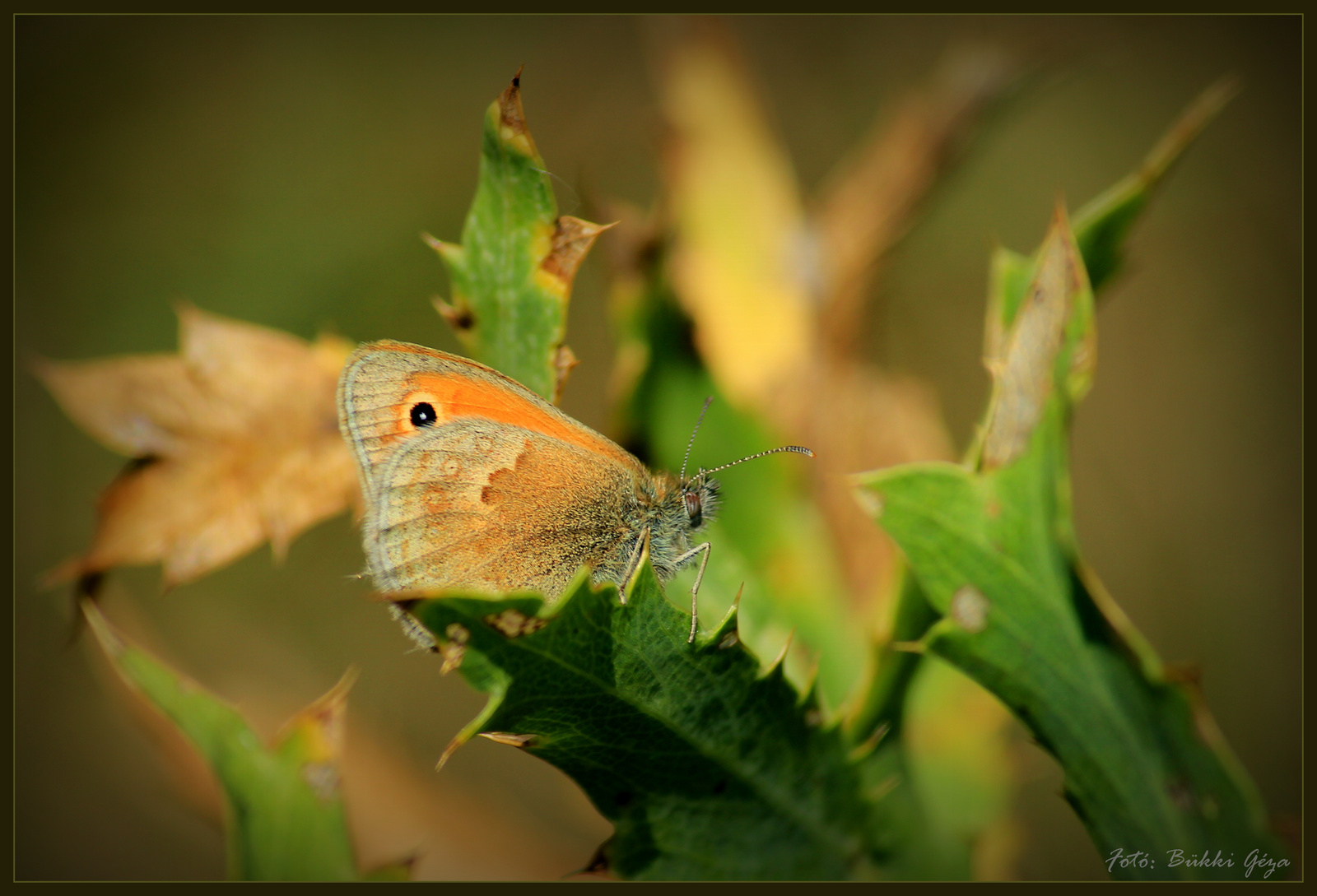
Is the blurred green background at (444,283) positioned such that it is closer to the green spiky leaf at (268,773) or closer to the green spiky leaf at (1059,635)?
the green spiky leaf at (268,773)

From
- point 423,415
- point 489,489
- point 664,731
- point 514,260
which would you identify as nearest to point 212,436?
point 423,415

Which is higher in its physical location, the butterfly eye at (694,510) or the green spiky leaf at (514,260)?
the green spiky leaf at (514,260)

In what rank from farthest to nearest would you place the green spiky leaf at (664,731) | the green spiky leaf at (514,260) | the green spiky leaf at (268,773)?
1. the green spiky leaf at (268,773)
2. the green spiky leaf at (514,260)
3. the green spiky leaf at (664,731)

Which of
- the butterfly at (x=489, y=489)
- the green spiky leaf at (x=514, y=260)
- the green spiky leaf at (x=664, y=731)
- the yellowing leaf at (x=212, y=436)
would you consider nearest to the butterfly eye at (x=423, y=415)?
the butterfly at (x=489, y=489)

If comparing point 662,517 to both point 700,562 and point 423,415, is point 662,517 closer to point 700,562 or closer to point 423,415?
point 700,562

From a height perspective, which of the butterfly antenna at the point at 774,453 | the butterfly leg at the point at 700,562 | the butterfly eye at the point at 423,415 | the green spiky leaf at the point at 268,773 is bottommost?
the green spiky leaf at the point at 268,773

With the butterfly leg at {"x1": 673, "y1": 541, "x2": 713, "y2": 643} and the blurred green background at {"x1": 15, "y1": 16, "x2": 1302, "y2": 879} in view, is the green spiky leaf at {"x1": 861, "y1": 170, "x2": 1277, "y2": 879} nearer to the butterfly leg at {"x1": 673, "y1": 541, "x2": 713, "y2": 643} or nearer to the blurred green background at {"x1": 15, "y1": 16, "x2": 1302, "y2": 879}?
the butterfly leg at {"x1": 673, "y1": 541, "x2": 713, "y2": 643}

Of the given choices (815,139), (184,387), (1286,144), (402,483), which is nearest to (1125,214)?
(402,483)
